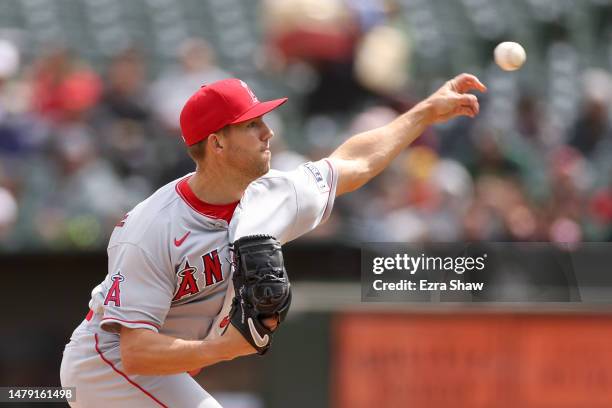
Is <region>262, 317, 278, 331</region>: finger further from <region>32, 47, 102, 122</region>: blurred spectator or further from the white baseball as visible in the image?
<region>32, 47, 102, 122</region>: blurred spectator

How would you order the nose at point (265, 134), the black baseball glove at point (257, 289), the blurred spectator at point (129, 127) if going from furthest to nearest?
the blurred spectator at point (129, 127) → the nose at point (265, 134) → the black baseball glove at point (257, 289)

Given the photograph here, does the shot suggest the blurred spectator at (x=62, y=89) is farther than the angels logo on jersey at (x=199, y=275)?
Yes

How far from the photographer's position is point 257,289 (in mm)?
3539

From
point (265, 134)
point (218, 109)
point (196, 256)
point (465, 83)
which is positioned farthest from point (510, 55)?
point (196, 256)

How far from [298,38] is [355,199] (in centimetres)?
196

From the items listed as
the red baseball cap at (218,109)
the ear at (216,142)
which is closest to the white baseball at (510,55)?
the red baseball cap at (218,109)

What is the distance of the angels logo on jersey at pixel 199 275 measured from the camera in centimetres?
392

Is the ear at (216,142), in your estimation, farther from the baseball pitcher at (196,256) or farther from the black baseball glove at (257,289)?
the black baseball glove at (257,289)

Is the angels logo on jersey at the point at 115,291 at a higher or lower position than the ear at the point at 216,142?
lower

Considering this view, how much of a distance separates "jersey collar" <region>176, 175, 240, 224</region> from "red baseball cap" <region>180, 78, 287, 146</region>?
7.6 inches

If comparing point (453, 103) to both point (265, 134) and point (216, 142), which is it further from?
point (216, 142)

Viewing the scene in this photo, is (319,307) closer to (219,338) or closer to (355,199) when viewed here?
(355,199)

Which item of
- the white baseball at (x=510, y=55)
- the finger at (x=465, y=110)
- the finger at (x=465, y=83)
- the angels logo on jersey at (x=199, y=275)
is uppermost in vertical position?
the white baseball at (x=510, y=55)

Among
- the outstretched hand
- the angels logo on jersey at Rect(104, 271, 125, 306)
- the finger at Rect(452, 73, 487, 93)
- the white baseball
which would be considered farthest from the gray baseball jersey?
the white baseball
